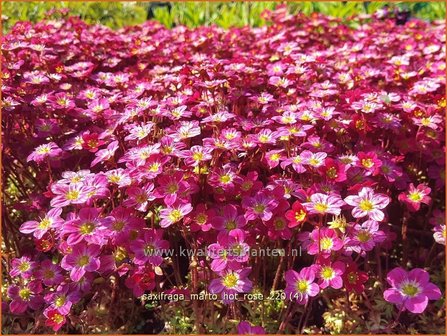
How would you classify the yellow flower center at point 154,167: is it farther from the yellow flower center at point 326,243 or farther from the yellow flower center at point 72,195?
the yellow flower center at point 326,243

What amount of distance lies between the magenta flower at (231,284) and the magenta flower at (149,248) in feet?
0.54

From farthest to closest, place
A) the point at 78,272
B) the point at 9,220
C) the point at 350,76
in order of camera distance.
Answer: the point at 350,76 → the point at 9,220 → the point at 78,272

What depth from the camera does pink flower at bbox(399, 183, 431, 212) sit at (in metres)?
1.65

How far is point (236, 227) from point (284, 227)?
135 mm

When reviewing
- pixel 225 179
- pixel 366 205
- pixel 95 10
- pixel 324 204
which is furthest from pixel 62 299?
pixel 95 10

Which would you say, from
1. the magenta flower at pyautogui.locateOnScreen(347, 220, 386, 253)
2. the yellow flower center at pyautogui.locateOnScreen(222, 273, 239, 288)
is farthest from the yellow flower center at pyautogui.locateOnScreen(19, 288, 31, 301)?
the magenta flower at pyautogui.locateOnScreen(347, 220, 386, 253)

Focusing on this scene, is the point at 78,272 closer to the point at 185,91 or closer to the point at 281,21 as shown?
the point at 185,91

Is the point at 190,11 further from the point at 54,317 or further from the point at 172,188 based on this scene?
the point at 54,317

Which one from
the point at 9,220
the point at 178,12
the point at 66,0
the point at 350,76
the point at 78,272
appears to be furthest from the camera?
the point at 178,12

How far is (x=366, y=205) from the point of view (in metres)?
1.48

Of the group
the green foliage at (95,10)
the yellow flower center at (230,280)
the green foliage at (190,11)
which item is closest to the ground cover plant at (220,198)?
the yellow flower center at (230,280)

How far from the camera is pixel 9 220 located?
1870 millimetres

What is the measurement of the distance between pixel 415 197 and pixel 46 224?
3.69 feet

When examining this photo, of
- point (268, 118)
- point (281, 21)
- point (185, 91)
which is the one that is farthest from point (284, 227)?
point (281, 21)
